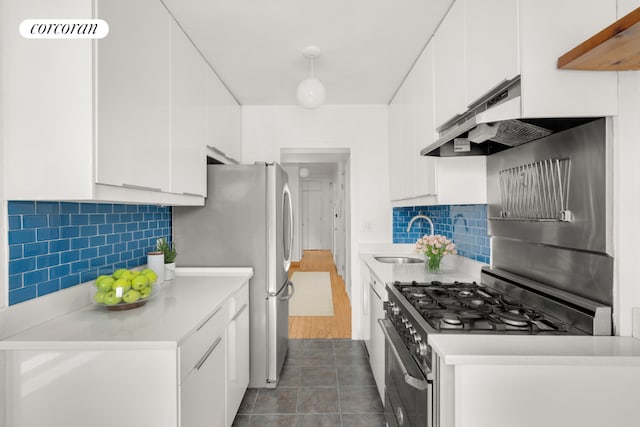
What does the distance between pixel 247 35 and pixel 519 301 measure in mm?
2122

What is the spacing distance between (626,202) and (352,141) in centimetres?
258

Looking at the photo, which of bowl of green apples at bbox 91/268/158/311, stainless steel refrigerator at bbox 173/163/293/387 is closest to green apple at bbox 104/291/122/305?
bowl of green apples at bbox 91/268/158/311

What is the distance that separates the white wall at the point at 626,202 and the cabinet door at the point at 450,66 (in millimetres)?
636

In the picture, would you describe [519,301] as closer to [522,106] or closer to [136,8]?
[522,106]

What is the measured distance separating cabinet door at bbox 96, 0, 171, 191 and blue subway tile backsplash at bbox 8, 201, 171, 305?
1.28 feet

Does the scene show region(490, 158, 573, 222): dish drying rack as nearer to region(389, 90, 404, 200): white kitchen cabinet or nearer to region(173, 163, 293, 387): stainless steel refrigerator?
region(389, 90, 404, 200): white kitchen cabinet

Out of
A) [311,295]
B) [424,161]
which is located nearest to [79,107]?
[424,161]

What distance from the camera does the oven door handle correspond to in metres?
1.24

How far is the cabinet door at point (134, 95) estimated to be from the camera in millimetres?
1260

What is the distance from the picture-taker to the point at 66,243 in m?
1.56

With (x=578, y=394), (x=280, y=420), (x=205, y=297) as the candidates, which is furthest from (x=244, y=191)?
(x=578, y=394)

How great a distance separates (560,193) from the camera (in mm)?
1387

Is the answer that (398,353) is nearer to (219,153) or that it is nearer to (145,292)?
(145,292)

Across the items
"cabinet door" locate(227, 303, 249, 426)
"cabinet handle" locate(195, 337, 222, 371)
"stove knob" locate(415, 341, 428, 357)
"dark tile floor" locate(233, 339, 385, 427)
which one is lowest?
"dark tile floor" locate(233, 339, 385, 427)
